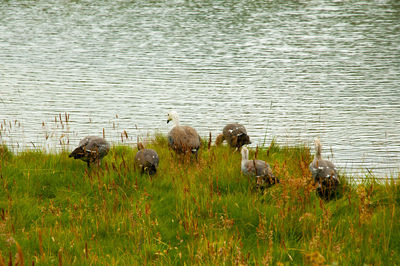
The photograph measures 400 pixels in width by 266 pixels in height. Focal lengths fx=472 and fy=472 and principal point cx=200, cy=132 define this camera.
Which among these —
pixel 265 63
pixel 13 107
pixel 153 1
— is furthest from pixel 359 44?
pixel 153 1

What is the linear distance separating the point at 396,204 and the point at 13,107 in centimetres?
1411

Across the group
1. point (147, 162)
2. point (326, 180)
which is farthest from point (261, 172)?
point (147, 162)

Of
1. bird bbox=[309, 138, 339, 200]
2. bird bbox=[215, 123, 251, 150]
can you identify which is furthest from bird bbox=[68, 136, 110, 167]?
bird bbox=[309, 138, 339, 200]

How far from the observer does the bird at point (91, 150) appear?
28.1 feet

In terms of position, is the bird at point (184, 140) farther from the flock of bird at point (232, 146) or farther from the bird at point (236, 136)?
Answer: the bird at point (236, 136)

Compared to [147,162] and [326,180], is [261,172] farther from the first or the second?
[147,162]

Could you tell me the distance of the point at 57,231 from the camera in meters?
6.18

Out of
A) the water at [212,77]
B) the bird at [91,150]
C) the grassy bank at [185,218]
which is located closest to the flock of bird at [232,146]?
the bird at [91,150]

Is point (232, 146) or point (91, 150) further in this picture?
point (232, 146)

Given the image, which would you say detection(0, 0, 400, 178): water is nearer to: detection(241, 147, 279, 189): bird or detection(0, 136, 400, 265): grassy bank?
detection(0, 136, 400, 265): grassy bank

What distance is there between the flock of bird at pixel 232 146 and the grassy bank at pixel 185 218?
0.21 metres

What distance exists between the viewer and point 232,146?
35.0 feet

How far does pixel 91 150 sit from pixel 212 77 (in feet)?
48.1

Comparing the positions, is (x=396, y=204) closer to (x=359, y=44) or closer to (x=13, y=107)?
(x=13, y=107)
